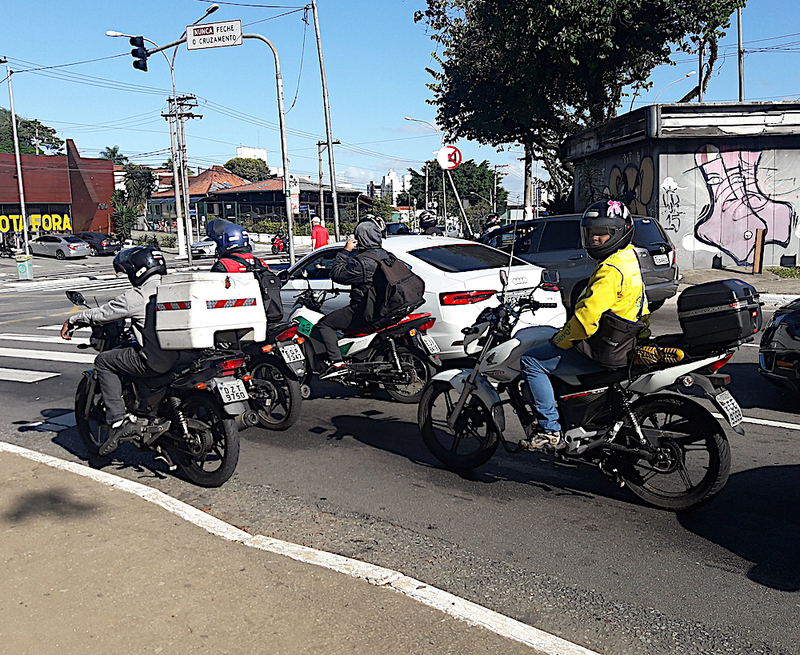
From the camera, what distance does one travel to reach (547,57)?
79.9ft

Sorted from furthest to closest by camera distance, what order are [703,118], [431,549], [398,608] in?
[703,118]
[431,549]
[398,608]

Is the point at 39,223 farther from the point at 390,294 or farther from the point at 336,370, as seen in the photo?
the point at 390,294

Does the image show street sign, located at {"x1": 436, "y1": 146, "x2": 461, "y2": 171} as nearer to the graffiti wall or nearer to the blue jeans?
the graffiti wall

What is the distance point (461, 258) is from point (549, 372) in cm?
396

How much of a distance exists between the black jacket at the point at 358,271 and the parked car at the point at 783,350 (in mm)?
3681

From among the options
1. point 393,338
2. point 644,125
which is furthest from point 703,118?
point 393,338

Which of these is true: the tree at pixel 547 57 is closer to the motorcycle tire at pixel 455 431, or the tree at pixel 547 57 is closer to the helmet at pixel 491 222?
the helmet at pixel 491 222

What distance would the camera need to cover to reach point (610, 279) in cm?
473

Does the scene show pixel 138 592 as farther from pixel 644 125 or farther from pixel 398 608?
pixel 644 125

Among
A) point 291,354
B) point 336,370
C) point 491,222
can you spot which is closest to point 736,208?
point 491,222

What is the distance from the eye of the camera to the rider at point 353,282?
754cm

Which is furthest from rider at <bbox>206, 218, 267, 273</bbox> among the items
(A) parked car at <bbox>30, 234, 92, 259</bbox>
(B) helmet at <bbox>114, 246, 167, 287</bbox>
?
(A) parked car at <bbox>30, 234, 92, 259</bbox>

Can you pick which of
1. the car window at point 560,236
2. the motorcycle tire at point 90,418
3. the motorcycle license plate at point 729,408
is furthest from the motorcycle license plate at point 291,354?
the car window at point 560,236

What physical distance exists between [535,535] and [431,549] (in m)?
0.65
